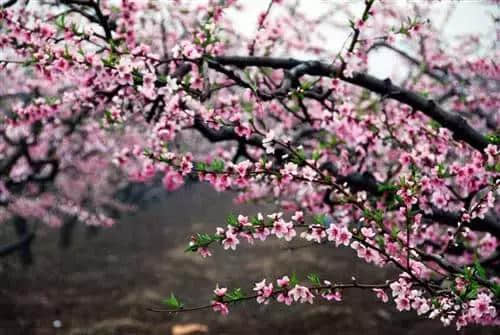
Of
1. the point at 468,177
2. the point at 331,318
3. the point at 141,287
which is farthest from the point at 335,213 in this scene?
the point at 141,287

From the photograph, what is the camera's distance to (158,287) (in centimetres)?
1372

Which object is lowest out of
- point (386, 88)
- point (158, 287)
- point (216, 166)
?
point (216, 166)

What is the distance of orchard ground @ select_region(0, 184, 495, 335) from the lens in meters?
10.6

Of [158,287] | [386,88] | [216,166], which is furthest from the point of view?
[158,287]

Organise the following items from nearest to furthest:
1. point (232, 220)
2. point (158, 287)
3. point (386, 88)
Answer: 1. point (232, 220)
2. point (386, 88)
3. point (158, 287)

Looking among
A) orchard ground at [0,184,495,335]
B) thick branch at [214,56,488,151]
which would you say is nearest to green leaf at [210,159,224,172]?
thick branch at [214,56,488,151]

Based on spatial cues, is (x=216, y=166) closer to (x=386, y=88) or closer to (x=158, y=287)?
(x=386, y=88)

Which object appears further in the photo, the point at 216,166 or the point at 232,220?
the point at 216,166

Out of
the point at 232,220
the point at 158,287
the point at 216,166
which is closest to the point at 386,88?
the point at 216,166

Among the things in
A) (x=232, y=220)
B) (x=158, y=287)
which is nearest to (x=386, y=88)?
(x=232, y=220)

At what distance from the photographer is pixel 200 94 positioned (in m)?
4.20

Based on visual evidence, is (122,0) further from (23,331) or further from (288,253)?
(288,253)

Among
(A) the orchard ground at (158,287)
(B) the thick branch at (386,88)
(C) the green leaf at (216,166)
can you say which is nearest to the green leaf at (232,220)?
(C) the green leaf at (216,166)

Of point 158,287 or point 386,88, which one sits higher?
point 158,287
